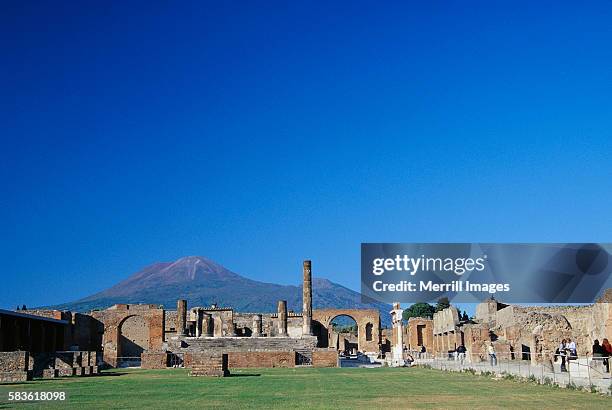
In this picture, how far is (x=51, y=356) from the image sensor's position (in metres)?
30.6

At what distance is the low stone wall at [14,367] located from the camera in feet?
79.2

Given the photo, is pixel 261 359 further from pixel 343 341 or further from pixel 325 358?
pixel 343 341

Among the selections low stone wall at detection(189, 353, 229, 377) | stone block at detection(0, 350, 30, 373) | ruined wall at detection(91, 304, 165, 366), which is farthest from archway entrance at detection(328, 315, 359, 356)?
stone block at detection(0, 350, 30, 373)

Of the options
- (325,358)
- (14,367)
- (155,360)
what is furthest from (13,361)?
(325,358)

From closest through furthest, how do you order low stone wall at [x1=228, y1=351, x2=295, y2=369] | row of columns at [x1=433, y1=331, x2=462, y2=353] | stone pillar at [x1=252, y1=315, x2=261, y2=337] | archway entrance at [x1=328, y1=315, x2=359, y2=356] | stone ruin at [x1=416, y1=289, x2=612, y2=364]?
stone ruin at [x1=416, y1=289, x2=612, y2=364]
low stone wall at [x1=228, y1=351, x2=295, y2=369]
row of columns at [x1=433, y1=331, x2=462, y2=353]
stone pillar at [x1=252, y1=315, x2=261, y2=337]
archway entrance at [x1=328, y1=315, x2=359, y2=356]

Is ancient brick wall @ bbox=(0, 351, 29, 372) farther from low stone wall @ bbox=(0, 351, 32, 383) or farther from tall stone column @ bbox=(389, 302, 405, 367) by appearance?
tall stone column @ bbox=(389, 302, 405, 367)

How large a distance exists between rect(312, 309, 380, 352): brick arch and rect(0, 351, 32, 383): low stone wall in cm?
4634

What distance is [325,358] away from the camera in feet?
122

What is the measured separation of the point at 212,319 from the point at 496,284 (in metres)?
26.9

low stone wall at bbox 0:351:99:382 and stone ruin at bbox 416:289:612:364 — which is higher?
stone ruin at bbox 416:289:612:364

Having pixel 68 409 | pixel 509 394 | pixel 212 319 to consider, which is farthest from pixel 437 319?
pixel 68 409

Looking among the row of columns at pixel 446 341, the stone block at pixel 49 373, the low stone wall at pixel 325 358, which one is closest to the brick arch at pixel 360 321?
the row of columns at pixel 446 341

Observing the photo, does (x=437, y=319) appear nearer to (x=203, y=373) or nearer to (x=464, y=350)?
(x=464, y=350)

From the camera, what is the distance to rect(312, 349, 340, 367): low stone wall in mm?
36916
